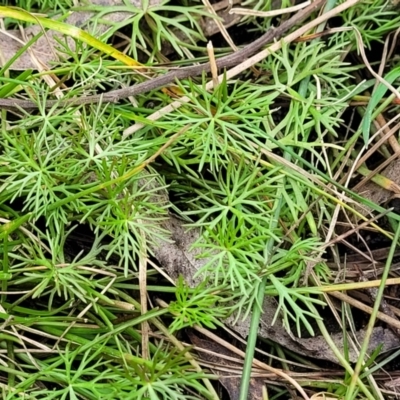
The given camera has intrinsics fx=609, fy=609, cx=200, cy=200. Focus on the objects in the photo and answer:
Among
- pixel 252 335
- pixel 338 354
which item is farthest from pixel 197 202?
pixel 338 354

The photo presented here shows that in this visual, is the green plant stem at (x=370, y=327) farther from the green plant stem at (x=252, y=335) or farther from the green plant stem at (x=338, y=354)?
the green plant stem at (x=252, y=335)

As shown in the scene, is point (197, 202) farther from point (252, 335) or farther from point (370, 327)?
point (370, 327)

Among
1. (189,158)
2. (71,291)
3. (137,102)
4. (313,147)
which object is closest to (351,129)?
(313,147)

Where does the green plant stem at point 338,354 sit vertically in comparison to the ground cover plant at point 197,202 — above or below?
below

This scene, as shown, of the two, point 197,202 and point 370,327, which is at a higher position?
point 197,202

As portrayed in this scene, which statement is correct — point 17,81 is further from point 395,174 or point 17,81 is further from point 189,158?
point 395,174

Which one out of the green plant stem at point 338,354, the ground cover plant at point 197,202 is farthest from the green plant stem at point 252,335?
the green plant stem at point 338,354

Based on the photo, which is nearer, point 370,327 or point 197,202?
point 370,327

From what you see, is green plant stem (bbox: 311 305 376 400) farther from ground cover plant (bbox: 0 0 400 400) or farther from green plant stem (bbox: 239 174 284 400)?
green plant stem (bbox: 239 174 284 400)

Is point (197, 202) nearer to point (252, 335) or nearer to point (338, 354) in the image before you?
point (252, 335)
